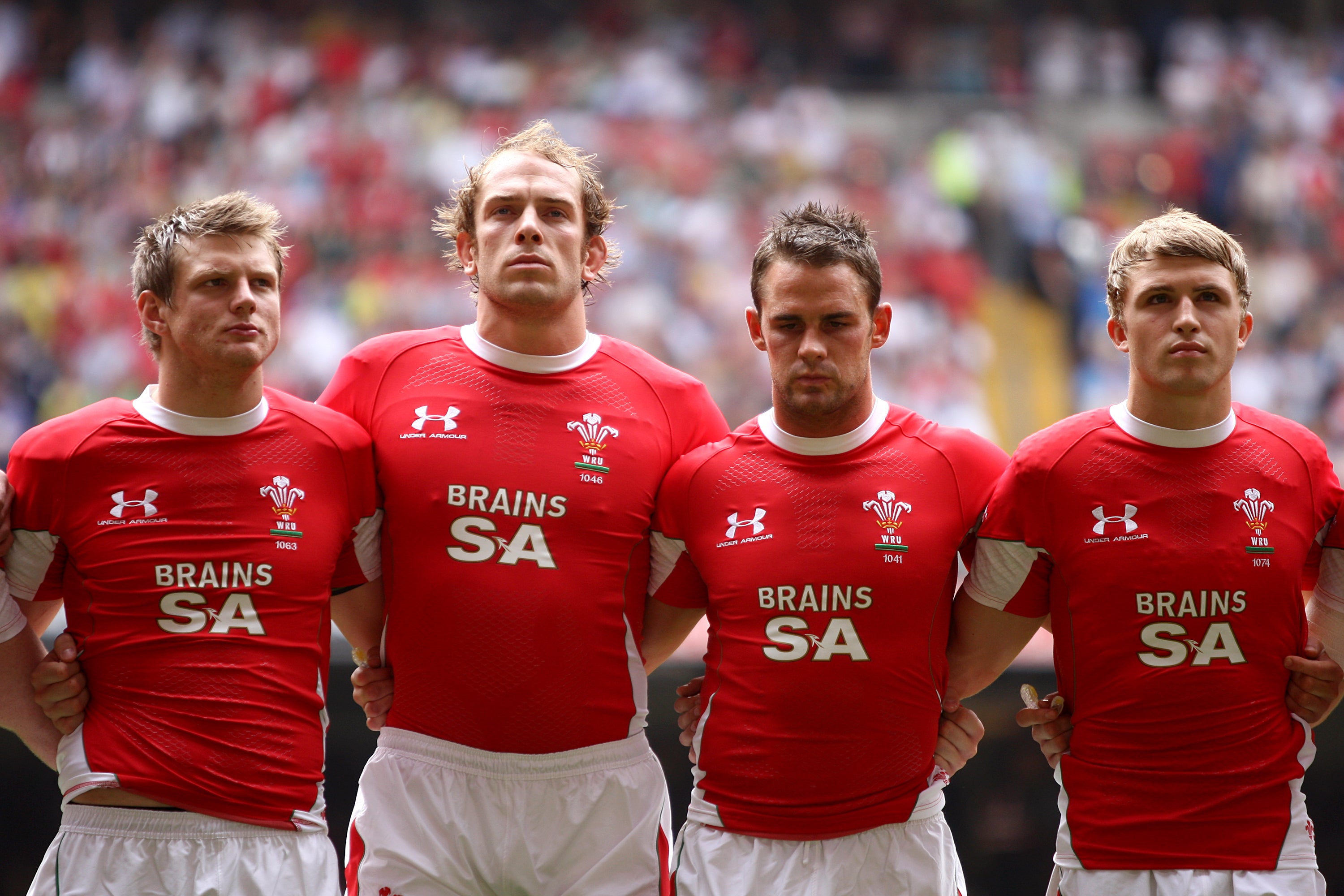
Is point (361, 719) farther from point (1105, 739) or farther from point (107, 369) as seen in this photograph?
point (107, 369)

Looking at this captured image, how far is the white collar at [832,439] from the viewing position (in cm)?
429

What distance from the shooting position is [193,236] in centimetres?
412

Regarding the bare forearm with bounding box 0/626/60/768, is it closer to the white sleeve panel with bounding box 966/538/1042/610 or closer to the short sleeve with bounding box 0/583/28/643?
the short sleeve with bounding box 0/583/28/643

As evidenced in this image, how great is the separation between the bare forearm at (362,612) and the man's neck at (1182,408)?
8.08 ft

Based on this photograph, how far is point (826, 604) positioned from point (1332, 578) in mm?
1552

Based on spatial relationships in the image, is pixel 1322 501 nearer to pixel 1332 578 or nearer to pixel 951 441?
pixel 1332 578

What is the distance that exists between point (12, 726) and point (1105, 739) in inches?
128

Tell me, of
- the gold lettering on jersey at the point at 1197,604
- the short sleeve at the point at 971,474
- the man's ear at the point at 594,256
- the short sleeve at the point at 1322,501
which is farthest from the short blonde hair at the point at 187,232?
the short sleeve at the point at 1322,501

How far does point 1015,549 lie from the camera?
4145 millimetres

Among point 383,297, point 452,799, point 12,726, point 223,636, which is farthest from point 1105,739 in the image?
point 383,297

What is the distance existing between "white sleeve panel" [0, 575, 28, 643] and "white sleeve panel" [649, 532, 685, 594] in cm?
192

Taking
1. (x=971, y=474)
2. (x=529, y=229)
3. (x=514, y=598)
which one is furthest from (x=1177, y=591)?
(x=529, y=229)

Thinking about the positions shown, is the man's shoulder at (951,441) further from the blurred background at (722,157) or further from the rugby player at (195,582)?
the blurred background at (722,157)

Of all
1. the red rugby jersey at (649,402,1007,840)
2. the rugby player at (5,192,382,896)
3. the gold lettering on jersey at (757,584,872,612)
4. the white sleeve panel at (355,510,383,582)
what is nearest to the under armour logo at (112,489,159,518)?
the rugby player at (5,192,382,896)
